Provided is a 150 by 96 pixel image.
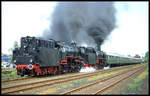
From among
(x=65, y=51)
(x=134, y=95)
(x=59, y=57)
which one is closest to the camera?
(x=134, y=95)

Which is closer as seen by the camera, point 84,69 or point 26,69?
point 26,69

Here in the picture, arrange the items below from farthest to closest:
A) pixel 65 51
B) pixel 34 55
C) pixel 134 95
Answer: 1. pixel 65 51
2. pixel 34 55
3. pixel 134 95

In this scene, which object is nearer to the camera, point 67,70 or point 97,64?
point 67,70

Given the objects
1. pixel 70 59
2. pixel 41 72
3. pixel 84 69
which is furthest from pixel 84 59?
pixel 41 72

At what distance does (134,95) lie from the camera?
783 cm

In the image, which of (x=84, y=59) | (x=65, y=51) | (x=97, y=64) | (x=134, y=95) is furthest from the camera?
(x=97, y=64)

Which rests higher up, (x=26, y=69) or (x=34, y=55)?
(x=34, y=55)

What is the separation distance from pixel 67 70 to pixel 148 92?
10748 millimetres

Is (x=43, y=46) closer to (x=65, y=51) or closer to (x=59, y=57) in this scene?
(x=59, y=57)

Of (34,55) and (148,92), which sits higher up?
(34,55)

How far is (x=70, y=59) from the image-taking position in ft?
60.0

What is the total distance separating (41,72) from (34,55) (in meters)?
1.70

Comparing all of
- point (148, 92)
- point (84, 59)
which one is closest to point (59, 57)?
point (84, 59)

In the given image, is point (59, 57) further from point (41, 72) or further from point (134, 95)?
point (134, 95)
